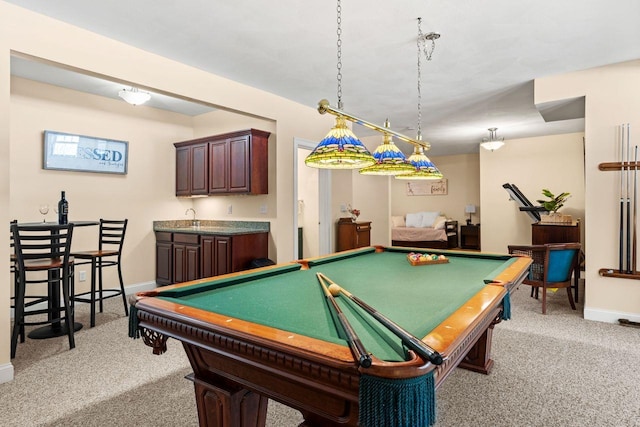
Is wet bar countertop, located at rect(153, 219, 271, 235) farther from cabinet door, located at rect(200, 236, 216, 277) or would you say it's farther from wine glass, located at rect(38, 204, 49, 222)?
wine glass, located at rect(38, 204, 49, 222)

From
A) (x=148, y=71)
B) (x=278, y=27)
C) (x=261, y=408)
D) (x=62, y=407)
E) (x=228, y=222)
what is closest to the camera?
(x=261, y=408)

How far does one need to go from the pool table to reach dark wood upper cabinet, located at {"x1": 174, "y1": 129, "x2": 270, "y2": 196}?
235cm

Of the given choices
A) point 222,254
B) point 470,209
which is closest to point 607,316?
point 222,254

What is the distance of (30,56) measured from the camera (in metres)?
2.53

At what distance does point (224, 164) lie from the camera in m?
4.65

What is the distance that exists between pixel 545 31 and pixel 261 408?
3.32m

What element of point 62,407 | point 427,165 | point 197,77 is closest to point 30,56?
point 197,77

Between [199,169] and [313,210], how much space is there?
211 cm

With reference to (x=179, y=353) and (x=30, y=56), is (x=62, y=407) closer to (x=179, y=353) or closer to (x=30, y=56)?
(x=179, y=353)

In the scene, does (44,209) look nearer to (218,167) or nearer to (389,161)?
(218,167)

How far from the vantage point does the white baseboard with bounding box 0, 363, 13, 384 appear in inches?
93.4

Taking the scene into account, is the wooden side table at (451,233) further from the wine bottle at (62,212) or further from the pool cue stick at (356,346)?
the pool cue stick at (356,346)

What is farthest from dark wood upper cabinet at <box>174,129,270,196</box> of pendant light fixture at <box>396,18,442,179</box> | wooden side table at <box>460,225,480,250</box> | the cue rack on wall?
wooden side table at <box>460,225,480,250</box>

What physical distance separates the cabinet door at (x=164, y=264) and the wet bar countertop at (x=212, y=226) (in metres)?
0.25
